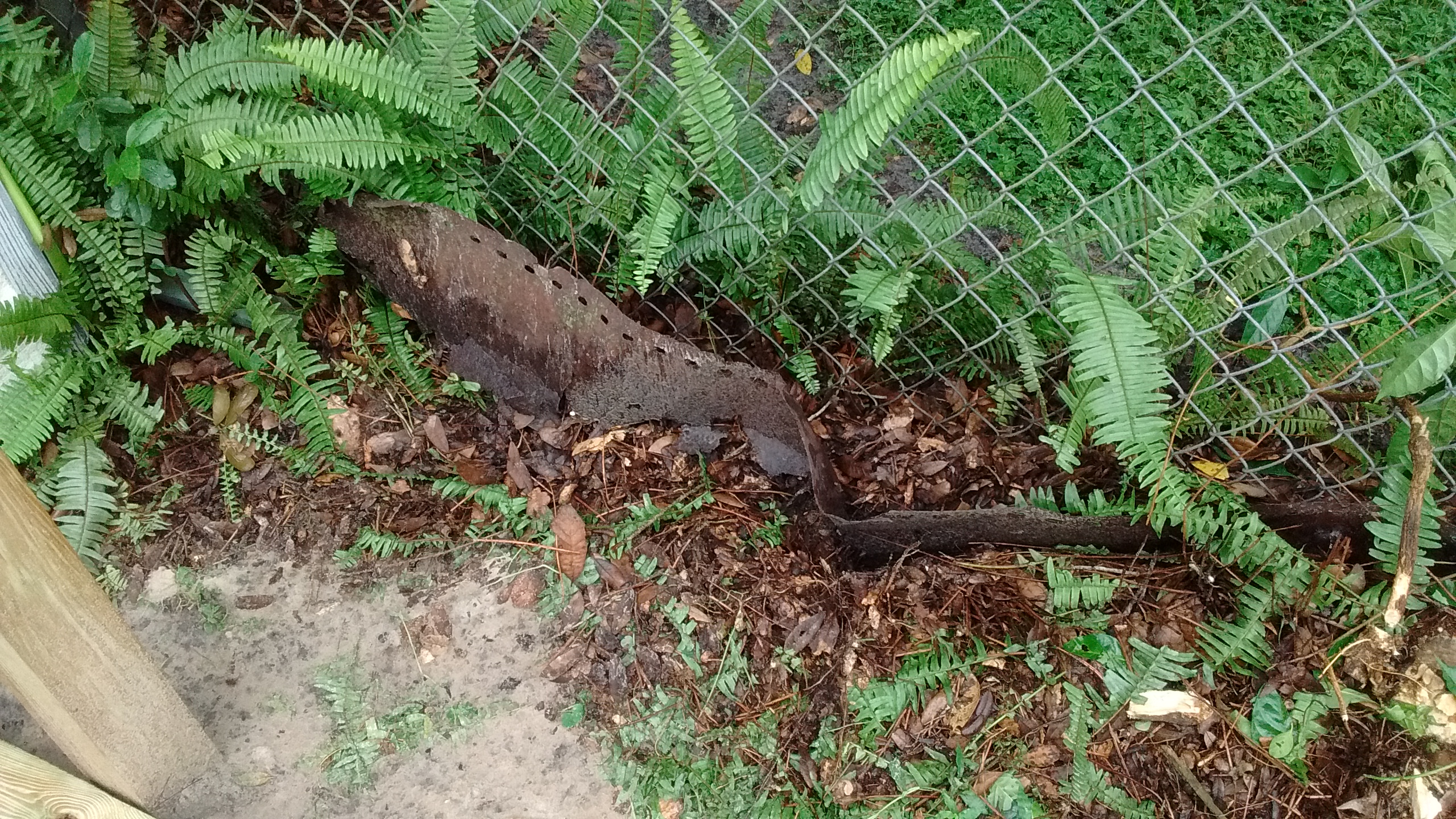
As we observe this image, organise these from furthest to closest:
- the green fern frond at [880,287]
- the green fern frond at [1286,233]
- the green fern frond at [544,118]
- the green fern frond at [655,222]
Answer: the green fern frond at [544,118]
the green fern frond at [655,222]
the green fern frond at [880,287]
the green fern frond at [1286,233]

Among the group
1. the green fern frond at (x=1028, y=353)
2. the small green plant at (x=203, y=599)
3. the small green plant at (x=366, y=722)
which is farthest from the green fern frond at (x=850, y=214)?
the small green plant at (x=203, y=599)

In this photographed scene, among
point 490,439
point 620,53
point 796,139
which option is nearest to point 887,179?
point 796,139

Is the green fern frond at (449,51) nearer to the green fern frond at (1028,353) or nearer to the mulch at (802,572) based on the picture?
the mulch at (802,572)

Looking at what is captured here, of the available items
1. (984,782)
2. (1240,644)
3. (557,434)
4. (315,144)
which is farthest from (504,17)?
(1240,644)

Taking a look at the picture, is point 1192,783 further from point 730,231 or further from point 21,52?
point 21,52

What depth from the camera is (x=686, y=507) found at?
8.46 feet

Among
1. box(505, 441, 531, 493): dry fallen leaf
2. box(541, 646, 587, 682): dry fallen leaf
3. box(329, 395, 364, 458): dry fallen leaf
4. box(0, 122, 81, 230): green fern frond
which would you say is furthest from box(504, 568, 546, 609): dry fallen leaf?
box(0, 122, 81, 230): green fern frond

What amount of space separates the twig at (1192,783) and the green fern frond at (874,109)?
1577 mm

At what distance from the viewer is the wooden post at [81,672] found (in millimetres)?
1654

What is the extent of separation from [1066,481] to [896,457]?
1.57 feet

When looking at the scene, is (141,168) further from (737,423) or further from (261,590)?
(737,423)

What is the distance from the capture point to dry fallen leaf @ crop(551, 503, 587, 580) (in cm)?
252

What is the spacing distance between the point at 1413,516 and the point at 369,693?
258cm

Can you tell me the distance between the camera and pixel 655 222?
2467 millimetres
